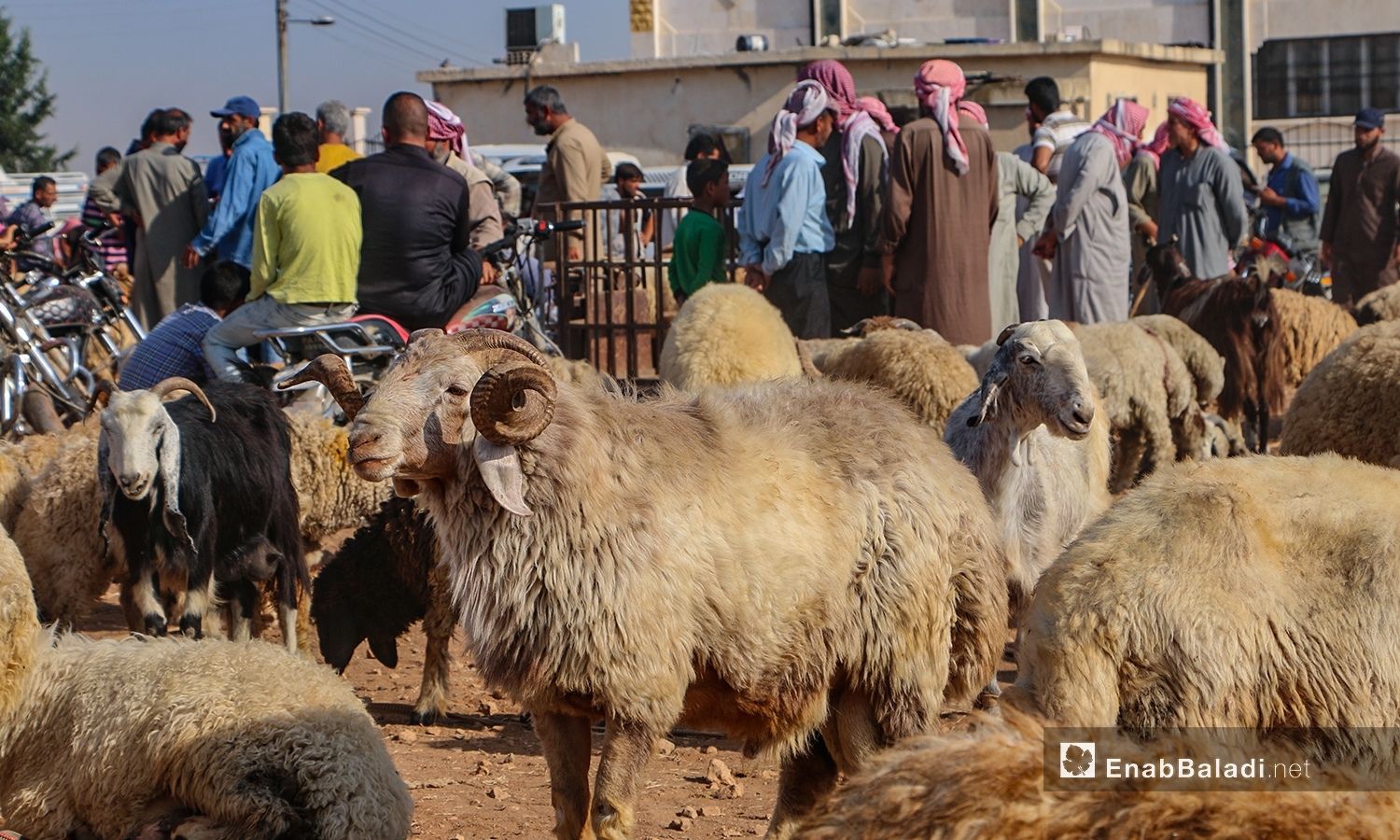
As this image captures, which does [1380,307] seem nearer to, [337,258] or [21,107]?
[337,258]

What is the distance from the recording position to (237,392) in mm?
7566

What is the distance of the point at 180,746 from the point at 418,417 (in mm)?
1293

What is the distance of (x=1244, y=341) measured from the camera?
39.3ft

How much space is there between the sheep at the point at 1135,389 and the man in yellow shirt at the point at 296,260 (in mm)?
4391

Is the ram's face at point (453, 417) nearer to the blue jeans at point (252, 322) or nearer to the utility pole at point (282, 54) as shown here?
the blue jeans at point (252, 322)

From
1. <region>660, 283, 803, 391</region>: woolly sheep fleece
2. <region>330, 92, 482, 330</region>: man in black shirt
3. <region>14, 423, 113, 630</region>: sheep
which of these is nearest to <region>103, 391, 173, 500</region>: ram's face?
<region>14, 423, 113, 630</region>: sheep

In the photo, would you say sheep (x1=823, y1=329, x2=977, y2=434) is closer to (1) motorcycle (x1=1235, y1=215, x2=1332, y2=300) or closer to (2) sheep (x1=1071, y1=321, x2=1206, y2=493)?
(2) sheep (x1=1071, y1=321, x2=1206, y2=493)

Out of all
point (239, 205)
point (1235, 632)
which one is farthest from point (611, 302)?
point (1235, 632)

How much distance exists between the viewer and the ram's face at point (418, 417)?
4.34 m

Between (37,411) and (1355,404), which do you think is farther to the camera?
(37,411)

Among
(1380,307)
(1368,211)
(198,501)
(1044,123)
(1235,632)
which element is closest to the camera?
(1235,632)

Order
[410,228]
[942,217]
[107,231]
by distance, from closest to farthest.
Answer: [410,228] < [942,217] < [107,231]

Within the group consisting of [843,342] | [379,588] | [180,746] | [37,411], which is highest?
[843,342]

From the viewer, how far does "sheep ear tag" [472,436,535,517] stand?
14.4ft
